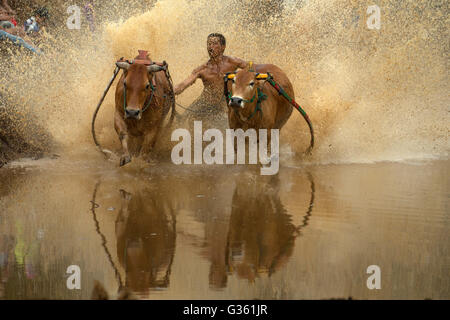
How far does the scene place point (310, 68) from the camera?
12125mm

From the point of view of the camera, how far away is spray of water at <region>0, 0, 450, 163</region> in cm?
1109

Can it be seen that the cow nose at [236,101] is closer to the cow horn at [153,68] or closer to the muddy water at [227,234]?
the muddy water at [227,234]

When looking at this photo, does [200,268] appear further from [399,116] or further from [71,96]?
[399,116]

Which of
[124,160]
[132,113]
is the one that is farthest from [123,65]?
[124,160]

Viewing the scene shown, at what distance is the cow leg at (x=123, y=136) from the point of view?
902cm

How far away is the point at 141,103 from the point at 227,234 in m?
3.48

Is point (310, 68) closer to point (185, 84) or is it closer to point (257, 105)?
point (185, 84)

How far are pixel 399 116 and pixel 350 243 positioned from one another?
296 inches

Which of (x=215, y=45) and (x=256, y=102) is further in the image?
(x=215, y=45)

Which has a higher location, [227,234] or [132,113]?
[132,113]

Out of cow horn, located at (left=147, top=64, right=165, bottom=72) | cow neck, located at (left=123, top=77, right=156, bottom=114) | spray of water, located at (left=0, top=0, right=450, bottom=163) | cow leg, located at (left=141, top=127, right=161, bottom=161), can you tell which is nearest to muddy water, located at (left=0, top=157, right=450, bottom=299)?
cow leg, located at (left=141, top=127, right=161, bottom=161)

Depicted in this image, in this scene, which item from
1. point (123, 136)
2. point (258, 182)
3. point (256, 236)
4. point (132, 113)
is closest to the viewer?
point (256, 236)

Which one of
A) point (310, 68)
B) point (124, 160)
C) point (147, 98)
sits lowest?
point (124, 160)

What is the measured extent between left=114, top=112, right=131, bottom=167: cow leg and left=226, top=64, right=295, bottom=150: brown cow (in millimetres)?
1385
